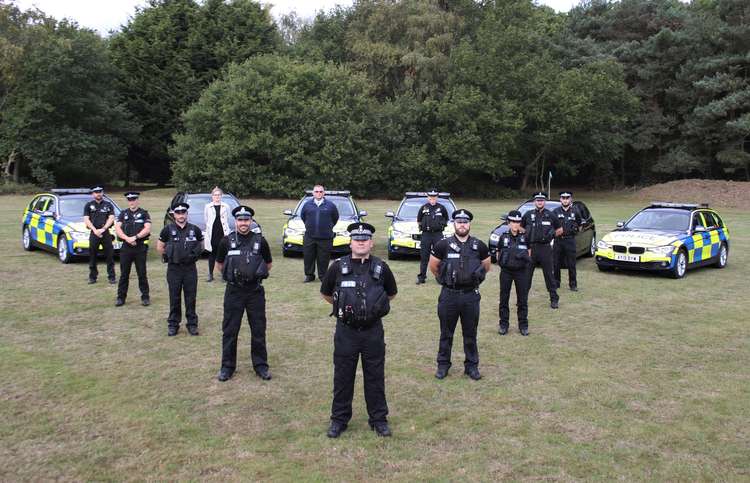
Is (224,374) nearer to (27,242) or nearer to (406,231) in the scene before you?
(406,231)

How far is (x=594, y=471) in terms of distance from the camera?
480 centimetres

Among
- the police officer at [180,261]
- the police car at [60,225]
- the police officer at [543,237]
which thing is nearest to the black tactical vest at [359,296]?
the police officer at [180,261]

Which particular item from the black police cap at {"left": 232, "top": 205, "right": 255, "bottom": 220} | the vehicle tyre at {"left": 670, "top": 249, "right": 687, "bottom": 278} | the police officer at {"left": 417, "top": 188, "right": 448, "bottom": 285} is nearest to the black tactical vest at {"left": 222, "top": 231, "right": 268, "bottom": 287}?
the black police cap at {"left": 232, "top": 205, "right": 255, "bottom": 220}

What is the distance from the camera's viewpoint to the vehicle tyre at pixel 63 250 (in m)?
14.3

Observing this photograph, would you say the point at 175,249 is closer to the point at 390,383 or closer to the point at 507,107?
the point at 390,383

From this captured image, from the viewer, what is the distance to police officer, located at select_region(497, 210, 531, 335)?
8.77 metres

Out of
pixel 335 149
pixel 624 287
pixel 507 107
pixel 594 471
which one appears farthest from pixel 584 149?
pixel 594 471

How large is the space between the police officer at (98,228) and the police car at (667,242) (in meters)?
9.99

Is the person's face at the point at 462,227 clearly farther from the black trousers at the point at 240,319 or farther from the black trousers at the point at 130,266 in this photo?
the black trousers at the point at 130,266

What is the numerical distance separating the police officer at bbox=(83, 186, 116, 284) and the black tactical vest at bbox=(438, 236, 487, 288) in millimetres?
7841

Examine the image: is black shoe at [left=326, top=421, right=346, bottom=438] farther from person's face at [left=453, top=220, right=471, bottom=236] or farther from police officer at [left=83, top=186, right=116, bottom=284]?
police officer at [left=83, top=186, right=116, bottom=284]

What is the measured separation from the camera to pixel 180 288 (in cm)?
864

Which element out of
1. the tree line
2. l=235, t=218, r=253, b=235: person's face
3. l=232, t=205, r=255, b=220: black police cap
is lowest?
l=235, t=218, r=253, b=235: person's face

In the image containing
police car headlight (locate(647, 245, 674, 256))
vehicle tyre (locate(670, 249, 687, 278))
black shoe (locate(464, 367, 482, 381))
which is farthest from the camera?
Result: vehicle tyre (locate(670, 249, 687, 278))
